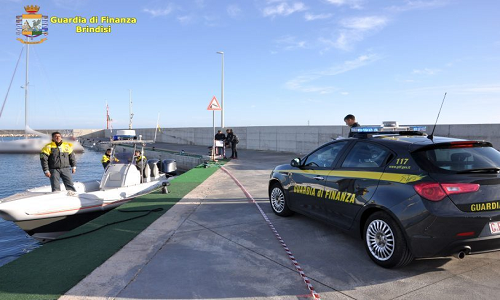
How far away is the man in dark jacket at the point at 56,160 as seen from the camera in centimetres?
809

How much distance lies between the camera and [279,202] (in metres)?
6.00

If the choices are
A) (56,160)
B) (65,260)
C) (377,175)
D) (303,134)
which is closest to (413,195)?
(377,175)

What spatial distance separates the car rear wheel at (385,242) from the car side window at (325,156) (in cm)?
120

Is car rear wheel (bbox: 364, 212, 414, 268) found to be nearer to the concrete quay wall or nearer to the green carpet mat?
the green carpet mat

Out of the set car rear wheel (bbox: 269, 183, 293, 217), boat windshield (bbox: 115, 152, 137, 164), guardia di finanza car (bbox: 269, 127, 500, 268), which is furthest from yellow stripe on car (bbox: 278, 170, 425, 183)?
boat windshield (bbox: 115, 152, 137, 164)

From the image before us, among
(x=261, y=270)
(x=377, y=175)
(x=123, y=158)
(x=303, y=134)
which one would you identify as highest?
(x=303, y=134)

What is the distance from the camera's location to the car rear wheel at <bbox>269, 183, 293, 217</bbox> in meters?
5.86

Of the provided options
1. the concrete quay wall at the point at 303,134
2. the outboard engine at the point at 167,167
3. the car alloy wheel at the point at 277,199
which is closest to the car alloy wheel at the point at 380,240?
the car alloy wheel at the point at 277,199

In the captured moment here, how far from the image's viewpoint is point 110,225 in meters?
5.63

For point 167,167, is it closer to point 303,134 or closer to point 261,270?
point 303,134

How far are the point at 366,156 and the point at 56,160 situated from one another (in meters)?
7.65

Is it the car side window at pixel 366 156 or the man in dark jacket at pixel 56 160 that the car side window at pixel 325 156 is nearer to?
the car side window at pixel 366 156

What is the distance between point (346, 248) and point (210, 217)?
266 cm

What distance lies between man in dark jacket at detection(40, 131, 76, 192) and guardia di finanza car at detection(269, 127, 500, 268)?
7001 mm
